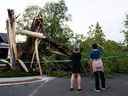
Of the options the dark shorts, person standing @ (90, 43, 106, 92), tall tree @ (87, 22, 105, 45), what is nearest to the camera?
person standing @ (90, 43, 106, 92)

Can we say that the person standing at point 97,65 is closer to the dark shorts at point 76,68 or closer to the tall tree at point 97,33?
the dark shorts at point 76,68

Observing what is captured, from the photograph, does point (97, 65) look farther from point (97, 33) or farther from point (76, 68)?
point (97, 33)

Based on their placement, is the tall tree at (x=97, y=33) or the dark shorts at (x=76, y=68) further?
the tall tree at (x=97, y=33)

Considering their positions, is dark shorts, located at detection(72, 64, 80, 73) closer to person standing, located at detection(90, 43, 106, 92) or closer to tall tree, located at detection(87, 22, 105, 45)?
person standing, located at detection(90, 43, 106, 92)

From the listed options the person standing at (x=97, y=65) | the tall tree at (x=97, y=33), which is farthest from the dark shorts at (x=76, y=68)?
the tall tree at (x=97, y=33)

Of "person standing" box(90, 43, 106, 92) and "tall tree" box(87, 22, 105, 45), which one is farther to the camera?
"tall tree" box(87, 22, 105, 45)

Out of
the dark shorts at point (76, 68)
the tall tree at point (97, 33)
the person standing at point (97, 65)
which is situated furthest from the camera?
the tall tree at point (97, 33)

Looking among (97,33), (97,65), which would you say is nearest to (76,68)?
(97,65)

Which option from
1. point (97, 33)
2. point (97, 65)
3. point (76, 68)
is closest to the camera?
point (97, 65)

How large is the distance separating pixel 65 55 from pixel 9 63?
4247 millimetres

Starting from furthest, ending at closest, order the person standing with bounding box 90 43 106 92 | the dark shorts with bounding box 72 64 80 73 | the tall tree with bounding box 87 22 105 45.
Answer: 1. the tall tree with bounding box 87 22 105 45
2. the dark shorts with bounding box 72 64 80 73
3. the person standing with bounding box 90 43 106 92

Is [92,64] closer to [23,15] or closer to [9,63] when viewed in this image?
[9,63]

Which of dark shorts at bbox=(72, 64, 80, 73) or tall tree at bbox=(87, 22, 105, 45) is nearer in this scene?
dark shorts at bbox=(72, 64, 80, 73)

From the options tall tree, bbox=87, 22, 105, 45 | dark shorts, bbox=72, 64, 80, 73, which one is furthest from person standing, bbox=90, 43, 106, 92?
tall tree, bbox=87, 22, 105, 45
